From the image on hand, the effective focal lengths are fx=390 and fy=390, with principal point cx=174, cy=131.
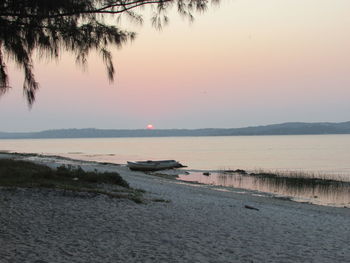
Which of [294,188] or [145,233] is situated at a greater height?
[145,233]

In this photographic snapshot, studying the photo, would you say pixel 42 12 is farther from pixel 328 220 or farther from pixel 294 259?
pixel 328 220

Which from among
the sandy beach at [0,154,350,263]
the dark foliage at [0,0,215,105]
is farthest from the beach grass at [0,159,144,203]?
the dark foliage at [0,0,215,105]

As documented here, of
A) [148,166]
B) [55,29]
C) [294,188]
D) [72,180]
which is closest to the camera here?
[55,29]

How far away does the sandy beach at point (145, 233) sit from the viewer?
681 centimetres

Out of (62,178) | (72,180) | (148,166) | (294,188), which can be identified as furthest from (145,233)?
(148,166)

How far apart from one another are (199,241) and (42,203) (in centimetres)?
470

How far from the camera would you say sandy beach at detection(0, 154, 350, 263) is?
6.81m

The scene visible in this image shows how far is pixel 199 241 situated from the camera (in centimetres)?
814

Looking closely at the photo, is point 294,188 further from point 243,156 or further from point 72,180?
point 243,156

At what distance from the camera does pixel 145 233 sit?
8.41 m

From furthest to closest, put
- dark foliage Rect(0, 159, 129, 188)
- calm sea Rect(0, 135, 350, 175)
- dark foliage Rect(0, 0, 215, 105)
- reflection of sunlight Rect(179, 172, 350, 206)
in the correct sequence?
calm sea Rect(0, 135, 350, 175), reflection of sunlight Rect(179, 172, 350, 206), dark foliage Rect(0, 159, 129, 188), dark foliage Rect(0, 0, 215, 105)

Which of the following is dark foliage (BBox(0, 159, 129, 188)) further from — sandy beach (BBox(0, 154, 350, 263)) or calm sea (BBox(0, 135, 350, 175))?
calm sea (BBox(0, 135, 350, 175))

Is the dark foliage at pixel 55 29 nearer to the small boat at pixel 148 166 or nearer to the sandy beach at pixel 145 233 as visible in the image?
the sandy beach at pixel 145 233

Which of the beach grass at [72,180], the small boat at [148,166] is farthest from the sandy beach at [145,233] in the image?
the small boat at [148,166]
